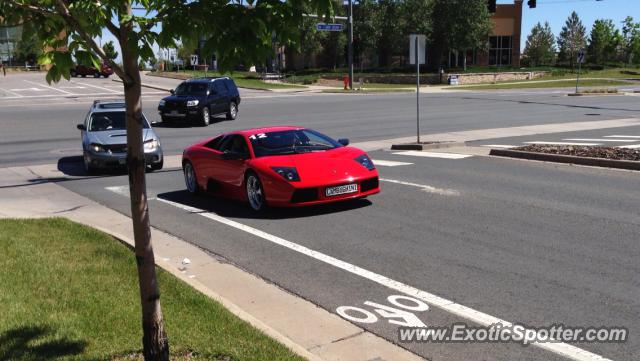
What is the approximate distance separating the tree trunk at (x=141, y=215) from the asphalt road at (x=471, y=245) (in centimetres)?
199

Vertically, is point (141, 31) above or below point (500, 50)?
below

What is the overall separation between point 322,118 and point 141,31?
2566 centimetres

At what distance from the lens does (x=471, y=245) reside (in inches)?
308

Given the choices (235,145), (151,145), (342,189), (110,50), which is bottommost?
(342,189)

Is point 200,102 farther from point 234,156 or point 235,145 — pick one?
point 234,156

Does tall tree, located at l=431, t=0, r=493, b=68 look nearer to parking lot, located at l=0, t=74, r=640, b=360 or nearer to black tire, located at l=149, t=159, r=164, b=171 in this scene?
parking lot, located at l=0, t=74, r=640, b=360

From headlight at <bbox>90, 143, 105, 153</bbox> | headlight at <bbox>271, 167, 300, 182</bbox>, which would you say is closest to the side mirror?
headlight at <bbox>271, 167, 300, 182</bbox>

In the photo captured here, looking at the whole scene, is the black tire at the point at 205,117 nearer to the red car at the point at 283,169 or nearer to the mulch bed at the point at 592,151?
the mulch bed at the point at 592,151

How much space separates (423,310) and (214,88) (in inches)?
953

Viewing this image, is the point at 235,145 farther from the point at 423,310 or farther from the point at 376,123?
the point at 376,123

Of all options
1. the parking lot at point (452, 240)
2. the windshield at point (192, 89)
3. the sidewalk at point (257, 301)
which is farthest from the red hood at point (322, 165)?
the windshield at point (192, 89)

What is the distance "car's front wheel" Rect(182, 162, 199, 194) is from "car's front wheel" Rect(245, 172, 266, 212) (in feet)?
6.49

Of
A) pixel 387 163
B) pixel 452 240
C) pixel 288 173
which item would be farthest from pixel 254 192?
pixel 387 163

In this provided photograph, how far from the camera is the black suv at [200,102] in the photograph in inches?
1060
